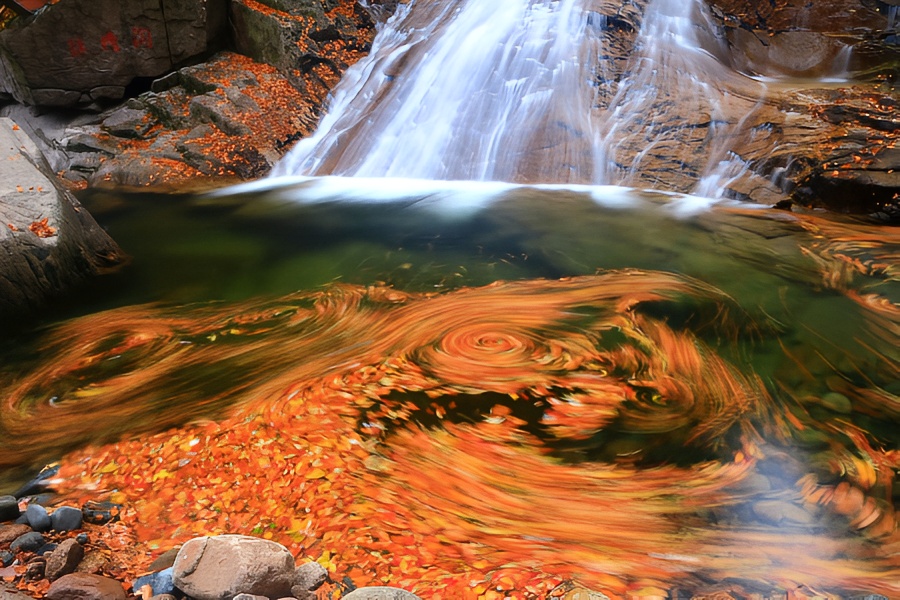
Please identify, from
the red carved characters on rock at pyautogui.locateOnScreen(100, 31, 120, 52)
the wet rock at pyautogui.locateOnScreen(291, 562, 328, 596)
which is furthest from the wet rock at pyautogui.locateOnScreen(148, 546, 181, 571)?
the red carved characters on rock at pyautogui.locateOnScreen(100, 31, 120, 52)

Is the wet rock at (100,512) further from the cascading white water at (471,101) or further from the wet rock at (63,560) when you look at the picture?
the cascading white water at (471,101)

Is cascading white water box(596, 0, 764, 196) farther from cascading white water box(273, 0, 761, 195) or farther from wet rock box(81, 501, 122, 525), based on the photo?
wet rock box(81, 501, 122, 525)

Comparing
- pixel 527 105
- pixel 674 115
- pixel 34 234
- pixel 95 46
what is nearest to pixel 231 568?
pixel 34 234

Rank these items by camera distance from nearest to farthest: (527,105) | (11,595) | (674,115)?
(11,595) → (674,115) → (527,105)

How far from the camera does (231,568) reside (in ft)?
8.32

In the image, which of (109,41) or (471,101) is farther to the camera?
(109,41)

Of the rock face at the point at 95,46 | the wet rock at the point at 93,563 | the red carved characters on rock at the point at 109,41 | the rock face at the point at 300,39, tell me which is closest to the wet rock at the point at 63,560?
the wet rock at the point at 93,563

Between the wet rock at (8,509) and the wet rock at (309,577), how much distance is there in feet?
4.80

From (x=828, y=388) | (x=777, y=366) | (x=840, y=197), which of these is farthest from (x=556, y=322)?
(x=840, y=197)

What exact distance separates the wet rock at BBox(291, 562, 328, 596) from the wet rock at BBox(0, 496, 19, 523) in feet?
4.80

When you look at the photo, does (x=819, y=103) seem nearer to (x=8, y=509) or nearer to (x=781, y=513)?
(x=781, y=513)

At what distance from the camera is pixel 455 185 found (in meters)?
9.42

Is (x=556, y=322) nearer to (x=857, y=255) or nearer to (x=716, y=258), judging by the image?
(x=716, y=258)

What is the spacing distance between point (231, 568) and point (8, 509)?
1339mm
